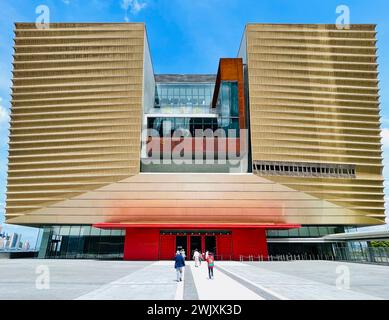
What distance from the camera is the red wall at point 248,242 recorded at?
4703 centimetres

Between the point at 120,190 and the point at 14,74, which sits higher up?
the point at 14,74

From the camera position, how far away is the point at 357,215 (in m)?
55.2

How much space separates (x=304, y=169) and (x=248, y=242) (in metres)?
17.1

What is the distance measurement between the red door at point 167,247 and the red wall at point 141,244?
714 mm

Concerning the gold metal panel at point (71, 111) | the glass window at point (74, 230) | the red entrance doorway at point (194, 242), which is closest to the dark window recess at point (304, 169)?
the red entrance doorway at point (194, 242)

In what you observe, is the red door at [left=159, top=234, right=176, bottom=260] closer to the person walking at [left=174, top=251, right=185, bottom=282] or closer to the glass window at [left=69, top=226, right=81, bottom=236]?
the glass window at [left=69, top=226, right=81, bottom=236]

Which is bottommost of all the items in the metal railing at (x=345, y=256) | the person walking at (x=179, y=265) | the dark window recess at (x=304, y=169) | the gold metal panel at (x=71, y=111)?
the metal railing at (x=345, y=256)

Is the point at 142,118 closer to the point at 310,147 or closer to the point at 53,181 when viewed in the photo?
the point at 53,181

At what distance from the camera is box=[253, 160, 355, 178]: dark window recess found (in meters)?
54.3

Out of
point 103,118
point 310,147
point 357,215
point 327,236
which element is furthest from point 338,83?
point 103,118

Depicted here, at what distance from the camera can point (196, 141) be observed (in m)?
56.0

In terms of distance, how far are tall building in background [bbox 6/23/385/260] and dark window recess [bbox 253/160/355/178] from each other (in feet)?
0.61

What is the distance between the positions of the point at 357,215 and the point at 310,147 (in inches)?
562

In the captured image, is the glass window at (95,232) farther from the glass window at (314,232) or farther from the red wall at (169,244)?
the glass window at (314,232)
